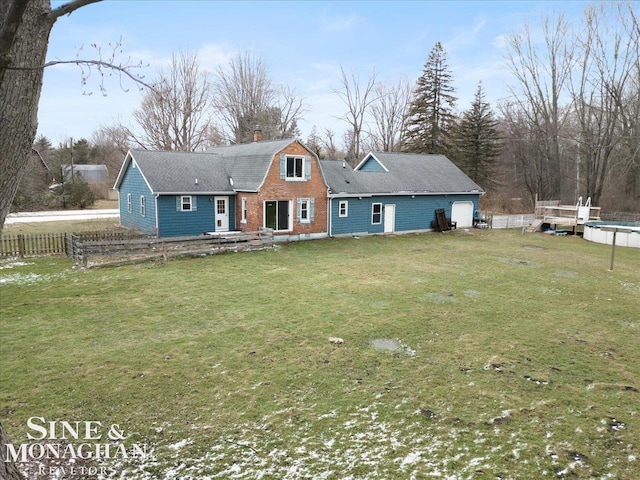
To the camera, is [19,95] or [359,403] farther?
[359,403]

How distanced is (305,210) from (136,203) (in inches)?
396

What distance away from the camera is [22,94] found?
3.36m

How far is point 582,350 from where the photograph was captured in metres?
9.39

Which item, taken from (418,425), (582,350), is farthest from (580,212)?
(418,425)

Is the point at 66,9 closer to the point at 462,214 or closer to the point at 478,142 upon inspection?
the point at 462,214

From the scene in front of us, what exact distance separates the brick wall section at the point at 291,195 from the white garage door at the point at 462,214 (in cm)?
1118

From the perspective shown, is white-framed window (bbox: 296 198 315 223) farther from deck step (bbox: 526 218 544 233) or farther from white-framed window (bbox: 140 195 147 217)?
deck step (bbox: 526 218 544 233)

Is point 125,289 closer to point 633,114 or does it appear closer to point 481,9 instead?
point 481,9

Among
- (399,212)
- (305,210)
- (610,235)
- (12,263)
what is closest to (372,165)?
(399,212)

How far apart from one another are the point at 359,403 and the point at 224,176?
20.2 meters

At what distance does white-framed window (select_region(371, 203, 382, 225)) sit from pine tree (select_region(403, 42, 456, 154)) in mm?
21851

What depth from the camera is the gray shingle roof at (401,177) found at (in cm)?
2681

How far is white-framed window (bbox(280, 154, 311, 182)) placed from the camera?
76.7 feet

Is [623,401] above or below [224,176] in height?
below
